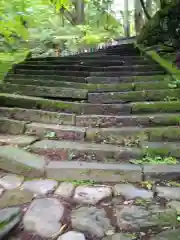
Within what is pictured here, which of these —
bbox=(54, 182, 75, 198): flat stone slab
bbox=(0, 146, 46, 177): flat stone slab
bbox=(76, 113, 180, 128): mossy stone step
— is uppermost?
bbox=(76, 113, 180, 128): mossy stone step

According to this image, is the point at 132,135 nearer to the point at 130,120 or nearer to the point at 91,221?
the point at 130,120

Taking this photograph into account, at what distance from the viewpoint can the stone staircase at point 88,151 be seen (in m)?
2.48

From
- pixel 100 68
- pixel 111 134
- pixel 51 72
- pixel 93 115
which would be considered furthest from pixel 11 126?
pixel 100 68

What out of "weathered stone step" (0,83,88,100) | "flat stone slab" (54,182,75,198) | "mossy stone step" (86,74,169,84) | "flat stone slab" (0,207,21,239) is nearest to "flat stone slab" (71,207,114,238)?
"flat stone slab" (54,182,75,198)

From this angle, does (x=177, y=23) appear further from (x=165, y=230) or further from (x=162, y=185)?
(x=165, y=230)

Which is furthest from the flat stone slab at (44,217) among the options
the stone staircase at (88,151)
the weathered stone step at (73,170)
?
the weathered stone step at (73,170)

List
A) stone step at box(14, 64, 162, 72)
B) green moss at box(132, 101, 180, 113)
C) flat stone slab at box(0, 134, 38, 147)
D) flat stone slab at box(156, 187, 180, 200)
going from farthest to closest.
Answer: stone step at box(14, 64, 162, 72), green moss at box(132, 101, 180, 113), flat stone slab at box(0, 134, 38, 147), flat stone slab at box(156, 187, 180, 200)

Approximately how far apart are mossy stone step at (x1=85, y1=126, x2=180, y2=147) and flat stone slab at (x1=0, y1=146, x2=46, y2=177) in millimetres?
937

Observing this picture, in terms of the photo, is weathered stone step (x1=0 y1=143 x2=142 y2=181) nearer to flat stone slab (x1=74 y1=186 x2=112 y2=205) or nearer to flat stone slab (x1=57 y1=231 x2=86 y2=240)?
flat stone slab (x1=74 y1=186 x2=112 y2=205)

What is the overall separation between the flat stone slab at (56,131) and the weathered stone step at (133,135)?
14cm

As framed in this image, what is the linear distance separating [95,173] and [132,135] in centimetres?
104

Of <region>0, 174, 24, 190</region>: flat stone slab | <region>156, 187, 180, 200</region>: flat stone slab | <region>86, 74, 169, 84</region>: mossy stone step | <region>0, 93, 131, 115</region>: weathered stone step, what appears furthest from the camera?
<region>86, 74, 169, 84</region>: mossy stone step

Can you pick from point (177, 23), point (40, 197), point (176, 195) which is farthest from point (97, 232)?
point (177, 23)

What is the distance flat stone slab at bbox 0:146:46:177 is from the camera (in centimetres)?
338
